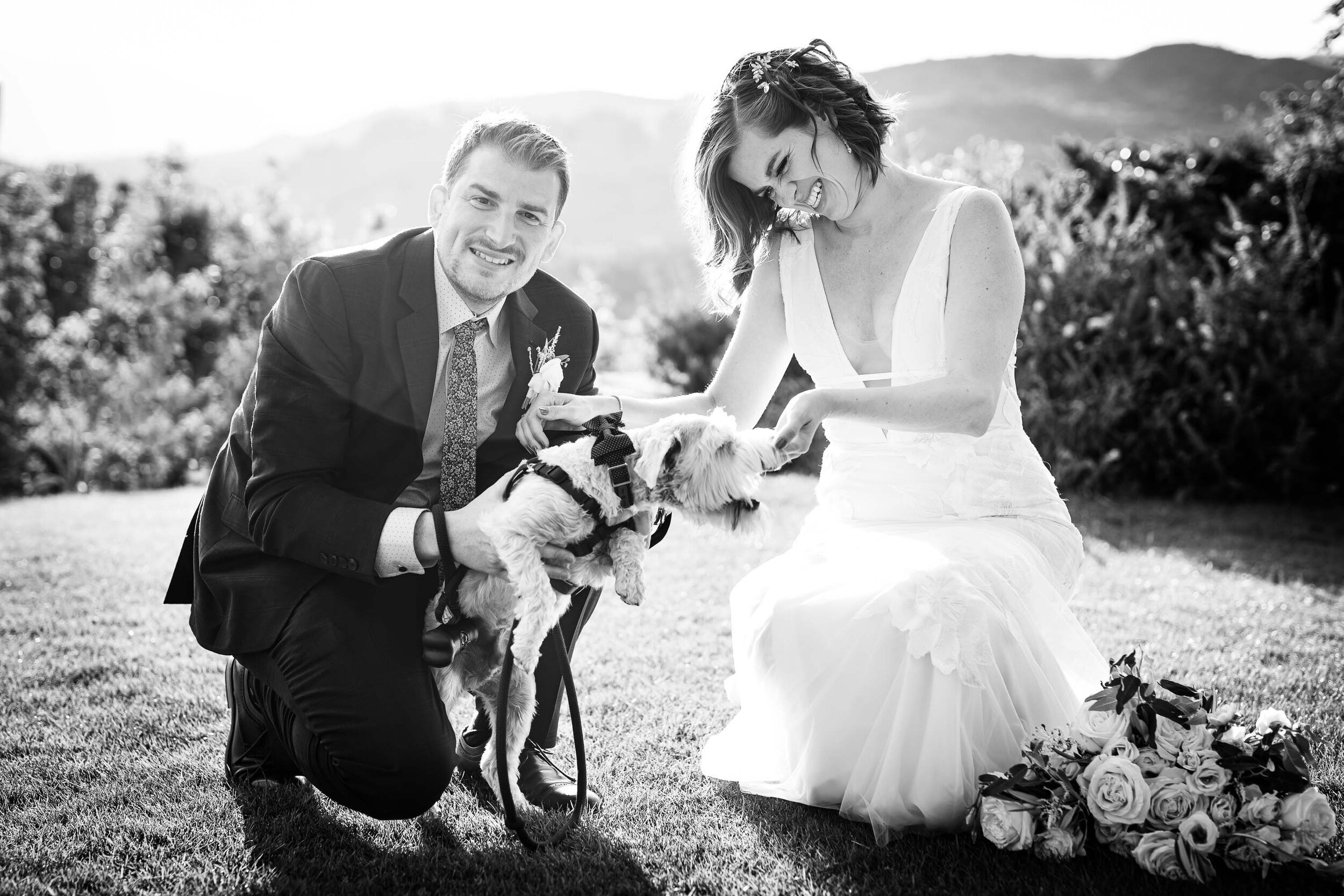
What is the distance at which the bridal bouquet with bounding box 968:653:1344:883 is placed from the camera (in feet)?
9.75

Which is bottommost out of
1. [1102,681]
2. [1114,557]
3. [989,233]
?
[1114,557]

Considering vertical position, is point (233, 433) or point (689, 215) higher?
point (689, 215)

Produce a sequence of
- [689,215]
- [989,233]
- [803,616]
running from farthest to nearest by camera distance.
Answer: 1. [689,215]
2. [989,233]
3. [803,616]

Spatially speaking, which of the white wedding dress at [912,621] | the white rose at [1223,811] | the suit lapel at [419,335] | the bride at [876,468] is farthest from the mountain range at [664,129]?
the white rose at [1223,811]

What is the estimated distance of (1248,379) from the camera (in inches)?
368

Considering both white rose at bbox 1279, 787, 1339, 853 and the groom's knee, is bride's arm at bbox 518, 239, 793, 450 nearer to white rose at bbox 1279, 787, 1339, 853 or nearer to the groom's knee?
the groom's knee

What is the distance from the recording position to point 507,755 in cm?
327

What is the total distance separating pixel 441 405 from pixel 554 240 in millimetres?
871

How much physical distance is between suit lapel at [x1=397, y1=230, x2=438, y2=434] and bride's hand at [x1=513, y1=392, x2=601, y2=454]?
37cm

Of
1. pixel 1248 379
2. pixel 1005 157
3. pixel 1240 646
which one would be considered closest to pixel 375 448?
pixel 1240 646

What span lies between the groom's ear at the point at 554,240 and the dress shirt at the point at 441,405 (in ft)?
0.92

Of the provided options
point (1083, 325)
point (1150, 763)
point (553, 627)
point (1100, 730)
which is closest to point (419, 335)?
point (553, 627)

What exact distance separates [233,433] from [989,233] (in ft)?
10.1

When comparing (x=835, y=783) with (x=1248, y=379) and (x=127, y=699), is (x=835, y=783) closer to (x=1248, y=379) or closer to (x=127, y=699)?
(x=127, y=699)
